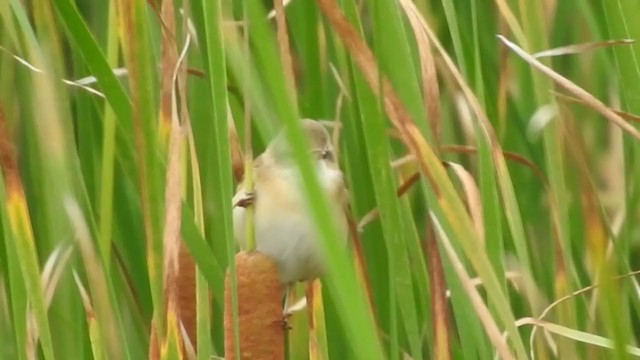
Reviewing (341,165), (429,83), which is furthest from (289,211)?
(429,83)

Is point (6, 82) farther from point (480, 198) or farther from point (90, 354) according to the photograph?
point (480, 198)

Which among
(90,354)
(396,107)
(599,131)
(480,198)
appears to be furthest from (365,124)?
(599,131)

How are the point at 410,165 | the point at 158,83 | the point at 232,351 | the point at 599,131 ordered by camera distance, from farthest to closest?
1. the point at 599,131
2. the point at 410,165
3. the point at 158,83
4. the point at 232,351

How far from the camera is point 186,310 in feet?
2.84

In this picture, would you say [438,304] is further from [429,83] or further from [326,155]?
[326,155]

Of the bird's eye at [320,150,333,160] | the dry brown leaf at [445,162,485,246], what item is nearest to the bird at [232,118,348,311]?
the bird's eye at [320,150,333,160]

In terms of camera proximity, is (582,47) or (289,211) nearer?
(582,47)

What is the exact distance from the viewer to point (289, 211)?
108 centimetres

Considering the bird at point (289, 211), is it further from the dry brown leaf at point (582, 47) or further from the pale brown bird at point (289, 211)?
the dry brown leaf at point (582, 47)

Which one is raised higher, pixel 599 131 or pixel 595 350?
pixel 599 131

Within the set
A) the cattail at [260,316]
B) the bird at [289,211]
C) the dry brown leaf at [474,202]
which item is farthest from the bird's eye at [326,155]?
the cattail at [260,316]

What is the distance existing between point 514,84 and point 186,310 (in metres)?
0.49

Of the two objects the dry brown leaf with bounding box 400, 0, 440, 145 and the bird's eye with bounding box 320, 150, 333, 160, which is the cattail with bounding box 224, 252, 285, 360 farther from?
the bird's eye with bounding box 320, 150, 333, 160

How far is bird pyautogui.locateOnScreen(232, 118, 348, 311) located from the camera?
39.6 inches
